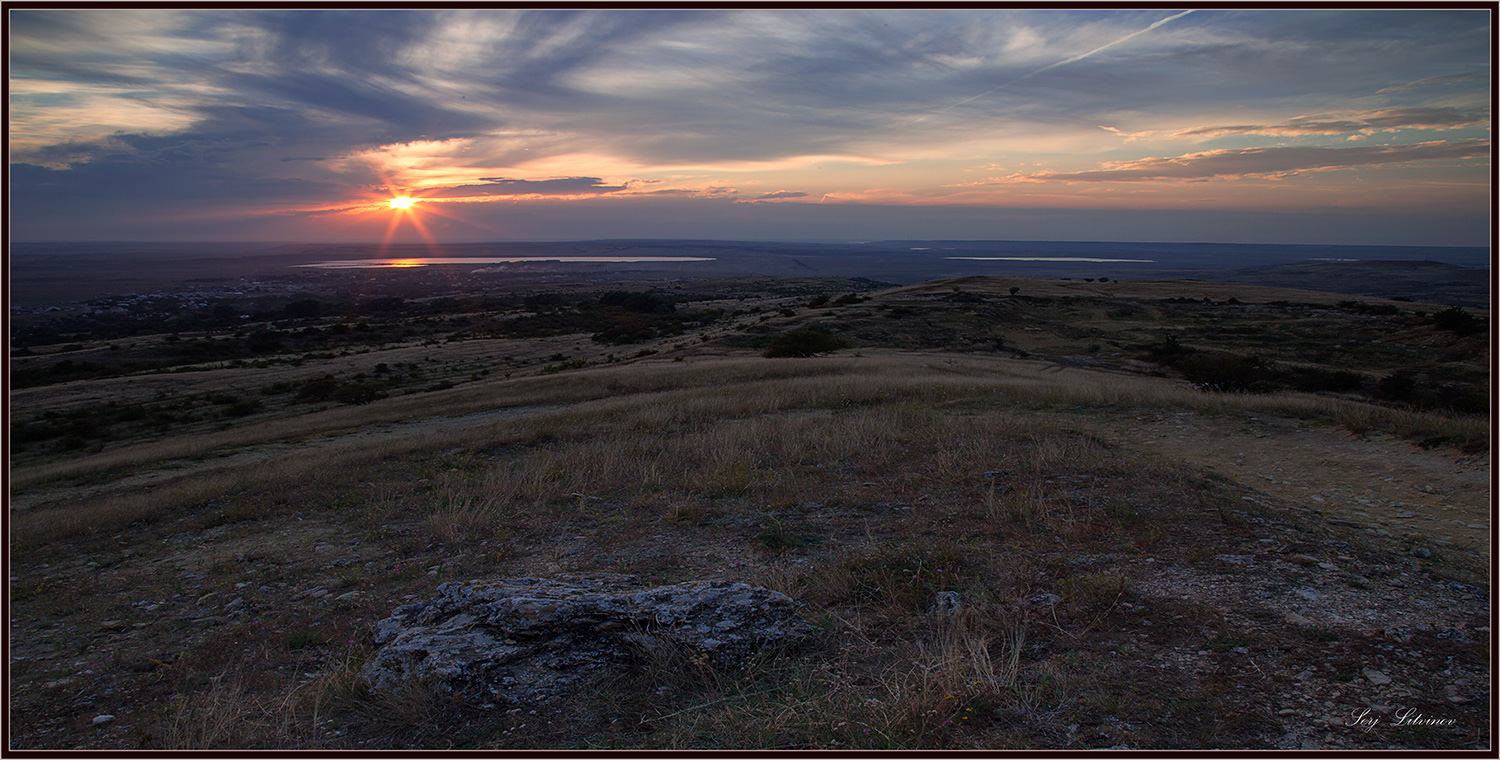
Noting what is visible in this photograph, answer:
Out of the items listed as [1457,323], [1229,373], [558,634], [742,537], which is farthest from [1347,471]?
[1457,323]

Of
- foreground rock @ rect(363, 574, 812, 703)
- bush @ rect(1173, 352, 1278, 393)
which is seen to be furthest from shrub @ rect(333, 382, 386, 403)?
bush @ rect(1173, 352, 1278, 393)

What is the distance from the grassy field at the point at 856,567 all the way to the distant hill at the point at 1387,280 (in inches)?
3648

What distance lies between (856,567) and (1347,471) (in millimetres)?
7245

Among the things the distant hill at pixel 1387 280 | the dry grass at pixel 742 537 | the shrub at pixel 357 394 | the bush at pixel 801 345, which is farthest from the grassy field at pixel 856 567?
the distant hill at pixel 1387 280

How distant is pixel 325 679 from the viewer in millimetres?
4148

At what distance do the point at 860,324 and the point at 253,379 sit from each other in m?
34.5

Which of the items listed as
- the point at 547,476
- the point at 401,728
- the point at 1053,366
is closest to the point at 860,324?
the point at 1053,366

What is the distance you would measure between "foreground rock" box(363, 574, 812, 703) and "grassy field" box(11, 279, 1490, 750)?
15cm

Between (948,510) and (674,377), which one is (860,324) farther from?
(948,510)

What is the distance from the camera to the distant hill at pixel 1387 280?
89.4 meters

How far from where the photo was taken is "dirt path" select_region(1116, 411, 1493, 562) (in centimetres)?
630

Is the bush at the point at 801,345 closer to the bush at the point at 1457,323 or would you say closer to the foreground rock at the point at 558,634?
the foreground rock at the point at 558,634

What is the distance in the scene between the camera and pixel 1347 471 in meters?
8.27

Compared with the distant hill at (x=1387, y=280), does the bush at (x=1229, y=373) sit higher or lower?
lower
